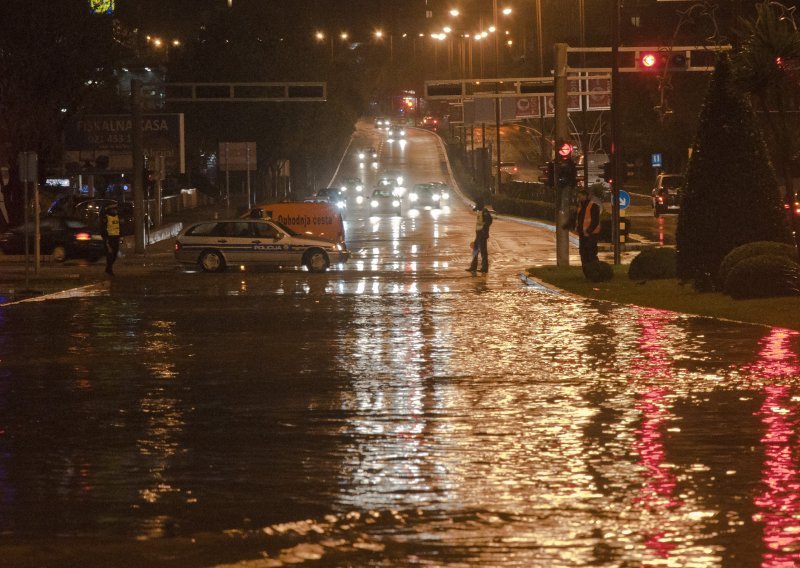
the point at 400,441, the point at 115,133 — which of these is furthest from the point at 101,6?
the point at 400,441

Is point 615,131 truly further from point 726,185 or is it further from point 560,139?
point 726,185

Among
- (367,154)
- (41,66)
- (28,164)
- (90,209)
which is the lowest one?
(90,209)

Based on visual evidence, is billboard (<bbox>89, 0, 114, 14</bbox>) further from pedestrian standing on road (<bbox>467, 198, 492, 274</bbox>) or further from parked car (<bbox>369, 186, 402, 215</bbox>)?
parked car (<bbox>369, 186, 402, 215</bbox>)

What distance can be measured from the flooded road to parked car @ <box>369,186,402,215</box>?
55.7 m

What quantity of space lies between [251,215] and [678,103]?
57571mm

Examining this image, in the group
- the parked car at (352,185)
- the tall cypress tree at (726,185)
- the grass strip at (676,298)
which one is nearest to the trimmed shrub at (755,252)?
the grass strip at (676,298)

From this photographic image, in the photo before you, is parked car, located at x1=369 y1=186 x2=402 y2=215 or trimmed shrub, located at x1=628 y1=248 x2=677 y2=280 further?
parked car, located at x1=369 y1=186 x2=402 y2=215

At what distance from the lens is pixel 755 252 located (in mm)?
24594

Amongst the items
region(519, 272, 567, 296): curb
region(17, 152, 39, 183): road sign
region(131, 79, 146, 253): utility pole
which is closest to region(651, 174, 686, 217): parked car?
region(131, 79, 146, 253): utility pole

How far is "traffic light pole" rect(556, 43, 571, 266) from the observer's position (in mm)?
35812

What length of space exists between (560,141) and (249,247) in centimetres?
881

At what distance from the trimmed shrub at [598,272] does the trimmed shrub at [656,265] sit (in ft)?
2.06

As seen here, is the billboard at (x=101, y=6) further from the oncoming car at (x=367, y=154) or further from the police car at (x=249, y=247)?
the oncoming car at (x=367, y=154)

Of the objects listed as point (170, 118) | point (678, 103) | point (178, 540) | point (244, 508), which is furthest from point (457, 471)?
point (678, 103)
